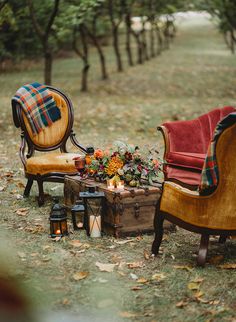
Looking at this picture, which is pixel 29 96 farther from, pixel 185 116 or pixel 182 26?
pixel 182 26

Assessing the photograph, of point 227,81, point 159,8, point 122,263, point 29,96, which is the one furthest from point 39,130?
point 159,8

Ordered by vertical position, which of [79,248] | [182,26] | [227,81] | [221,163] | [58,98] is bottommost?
[182,26]

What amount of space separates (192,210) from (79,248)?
1.25 m

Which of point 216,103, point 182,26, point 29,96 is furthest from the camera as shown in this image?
point 182,26

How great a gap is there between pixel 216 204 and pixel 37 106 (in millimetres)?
3744

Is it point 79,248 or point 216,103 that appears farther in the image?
point 216,103

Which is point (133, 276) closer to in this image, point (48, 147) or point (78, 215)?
point (78, 215)

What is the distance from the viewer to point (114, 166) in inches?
253

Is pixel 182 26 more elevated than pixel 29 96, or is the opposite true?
pixel 29 96

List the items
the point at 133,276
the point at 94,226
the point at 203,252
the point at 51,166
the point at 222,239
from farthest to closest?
the point at 51,166, the point at 94,226, the point at 222,239, the point at 203,252, the point at 133,276

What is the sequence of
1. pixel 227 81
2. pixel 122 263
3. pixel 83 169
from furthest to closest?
pixel 227 81 < pixel 83 169 < pixel 122 263

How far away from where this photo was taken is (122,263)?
546 cm

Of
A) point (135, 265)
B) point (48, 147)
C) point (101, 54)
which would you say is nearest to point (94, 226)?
point (135, 265)

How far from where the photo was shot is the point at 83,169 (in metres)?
6.88
